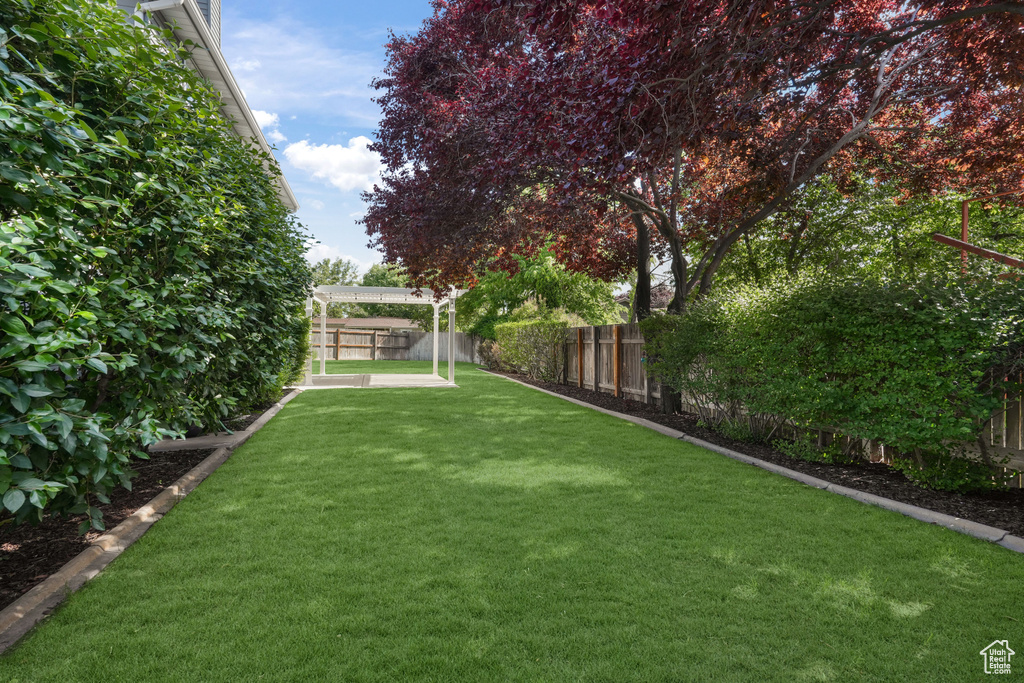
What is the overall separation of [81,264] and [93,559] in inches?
68.7

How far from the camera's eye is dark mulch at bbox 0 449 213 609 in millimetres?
3053

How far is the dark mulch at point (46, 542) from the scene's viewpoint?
3053mm

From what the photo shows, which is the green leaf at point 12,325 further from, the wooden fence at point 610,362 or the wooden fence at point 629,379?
the wooden fence at point 610,362

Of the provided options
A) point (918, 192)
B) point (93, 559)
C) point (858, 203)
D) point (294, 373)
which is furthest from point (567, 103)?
point (294, 373)

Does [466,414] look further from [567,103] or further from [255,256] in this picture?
[567,103]

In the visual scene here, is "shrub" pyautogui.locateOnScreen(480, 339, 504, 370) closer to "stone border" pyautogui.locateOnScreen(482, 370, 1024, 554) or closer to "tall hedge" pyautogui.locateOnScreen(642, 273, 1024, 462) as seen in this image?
"stone border" pyautogui.locateOnScreen(482, 370, 1024, 554)

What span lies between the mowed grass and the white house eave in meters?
4.26

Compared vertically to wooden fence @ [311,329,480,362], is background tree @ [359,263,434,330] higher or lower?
higher

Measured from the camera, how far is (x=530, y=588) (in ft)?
9.95

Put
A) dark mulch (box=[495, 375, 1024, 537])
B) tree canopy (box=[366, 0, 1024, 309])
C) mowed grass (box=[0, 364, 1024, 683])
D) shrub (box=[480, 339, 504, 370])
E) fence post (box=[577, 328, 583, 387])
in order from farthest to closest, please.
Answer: shrub (box=[480, 339, 504, 370])
fence post (box=[577, 328, 583, 387])
tree canopy (box=[366, 0, 1024, 309])
dark mulch (box=[495, 375, 1024, 537])
mowed grass (box=[0, 364, 1024, 683])

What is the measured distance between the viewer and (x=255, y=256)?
5.97m

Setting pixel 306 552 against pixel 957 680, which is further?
pixel 306 552

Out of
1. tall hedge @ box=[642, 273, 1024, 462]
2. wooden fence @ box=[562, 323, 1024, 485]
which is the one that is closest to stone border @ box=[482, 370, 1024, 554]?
tall hedge @ box=[642, 273, 1024, 462]

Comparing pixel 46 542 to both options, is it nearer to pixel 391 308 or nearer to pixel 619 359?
pixel 619 359
